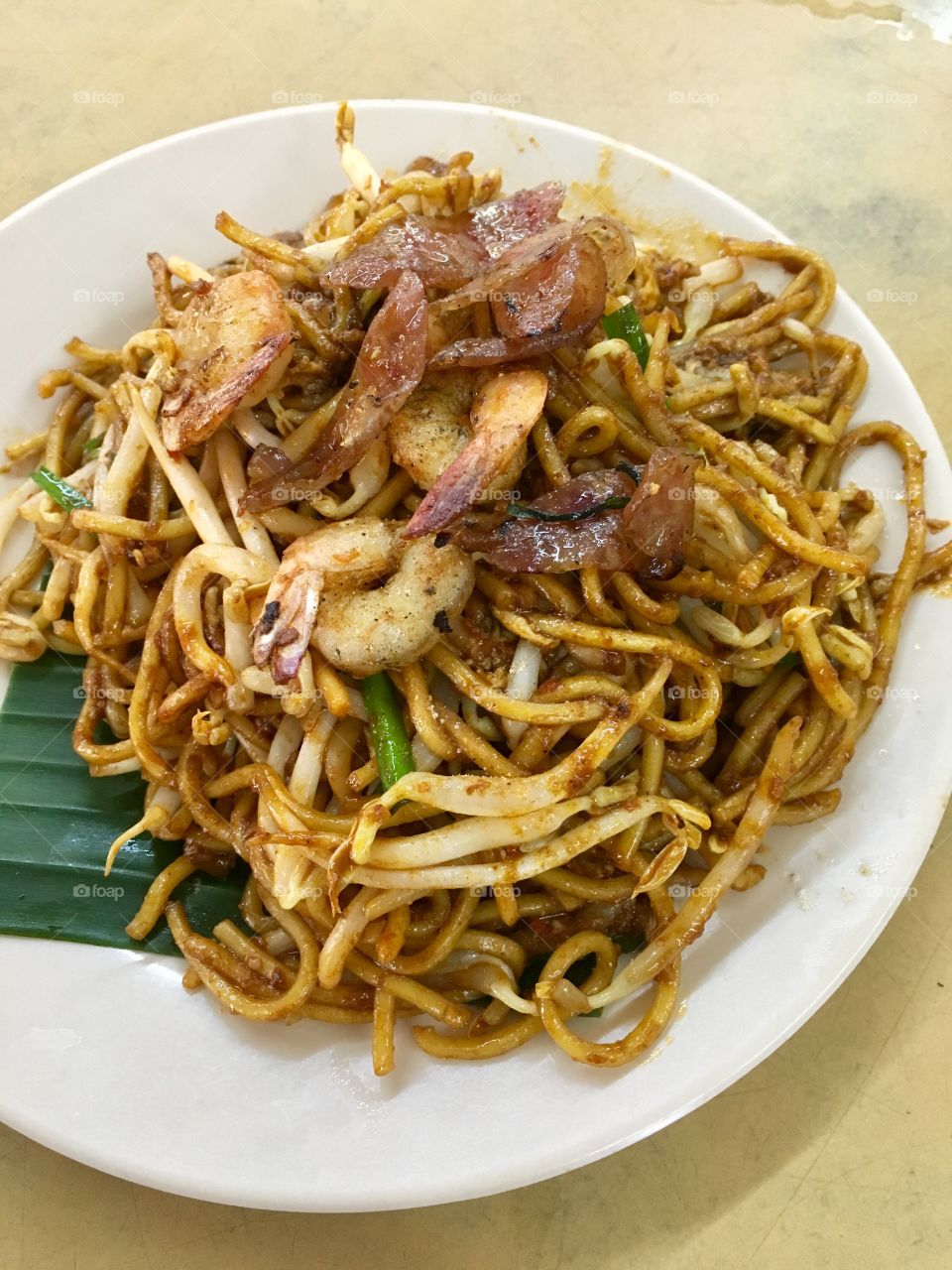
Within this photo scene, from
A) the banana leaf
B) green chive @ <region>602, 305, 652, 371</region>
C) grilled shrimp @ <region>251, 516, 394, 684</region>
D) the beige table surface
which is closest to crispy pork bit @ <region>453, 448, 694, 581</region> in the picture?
grilled shrimp @ <region>251, 516, 394, 684</region>

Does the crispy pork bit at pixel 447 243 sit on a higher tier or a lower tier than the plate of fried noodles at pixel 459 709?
higher

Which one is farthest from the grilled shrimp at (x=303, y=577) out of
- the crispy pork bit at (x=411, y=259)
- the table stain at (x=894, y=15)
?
the table stain at (x=894, y=15)

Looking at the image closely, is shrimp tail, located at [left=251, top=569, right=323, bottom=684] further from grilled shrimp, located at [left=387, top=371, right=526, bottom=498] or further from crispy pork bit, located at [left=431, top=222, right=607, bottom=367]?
crispy pork bit, located at [left=431, top=222, right=607, bottom=367]

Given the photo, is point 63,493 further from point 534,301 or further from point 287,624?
point 534,301

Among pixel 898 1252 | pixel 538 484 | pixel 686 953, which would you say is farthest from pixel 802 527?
pixel 898 1252

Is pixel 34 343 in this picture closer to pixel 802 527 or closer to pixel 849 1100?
pixel 802 527

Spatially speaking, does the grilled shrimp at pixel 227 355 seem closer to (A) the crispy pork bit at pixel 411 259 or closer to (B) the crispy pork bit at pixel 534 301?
(A) the crispy pork bit at pixel 411 259

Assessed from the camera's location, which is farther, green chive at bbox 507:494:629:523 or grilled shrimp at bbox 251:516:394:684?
green chive at bbox 507:494:629:523
